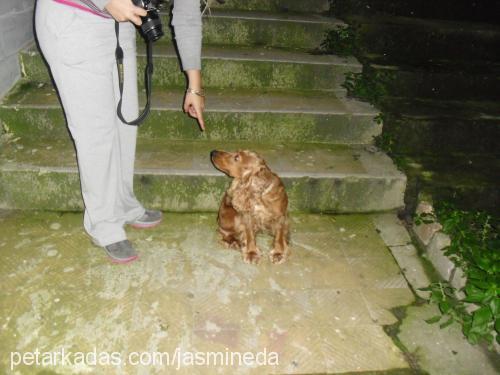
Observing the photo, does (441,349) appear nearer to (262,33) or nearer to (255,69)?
(255,69)

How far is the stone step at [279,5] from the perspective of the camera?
5293 mm

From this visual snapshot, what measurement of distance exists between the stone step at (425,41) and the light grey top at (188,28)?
10.8 feet

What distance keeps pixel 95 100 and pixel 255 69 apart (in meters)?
2.36

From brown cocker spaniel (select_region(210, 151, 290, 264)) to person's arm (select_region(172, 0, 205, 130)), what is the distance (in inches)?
17.8

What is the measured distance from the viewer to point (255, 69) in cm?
425

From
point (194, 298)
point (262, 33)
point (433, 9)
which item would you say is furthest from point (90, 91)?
point (433, 9)

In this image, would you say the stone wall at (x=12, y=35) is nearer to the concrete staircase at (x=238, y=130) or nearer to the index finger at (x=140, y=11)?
the concrete staircase at (x=238, y=130)

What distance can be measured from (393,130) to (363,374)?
2.61 metres

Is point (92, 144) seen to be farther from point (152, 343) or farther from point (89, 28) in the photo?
point (152, 343)

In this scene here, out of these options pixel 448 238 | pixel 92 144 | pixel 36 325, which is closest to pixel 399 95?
pixel 448 238

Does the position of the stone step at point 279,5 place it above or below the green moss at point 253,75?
above

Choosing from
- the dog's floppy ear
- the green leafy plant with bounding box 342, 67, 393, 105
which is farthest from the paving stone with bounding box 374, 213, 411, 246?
the green leafy plant with bounding box 342, 67, 393, 105

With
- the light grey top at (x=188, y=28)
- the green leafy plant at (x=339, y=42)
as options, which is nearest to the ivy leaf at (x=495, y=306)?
the light grey top at (x=188, y=28)

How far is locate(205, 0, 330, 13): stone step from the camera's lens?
529 centimetres
